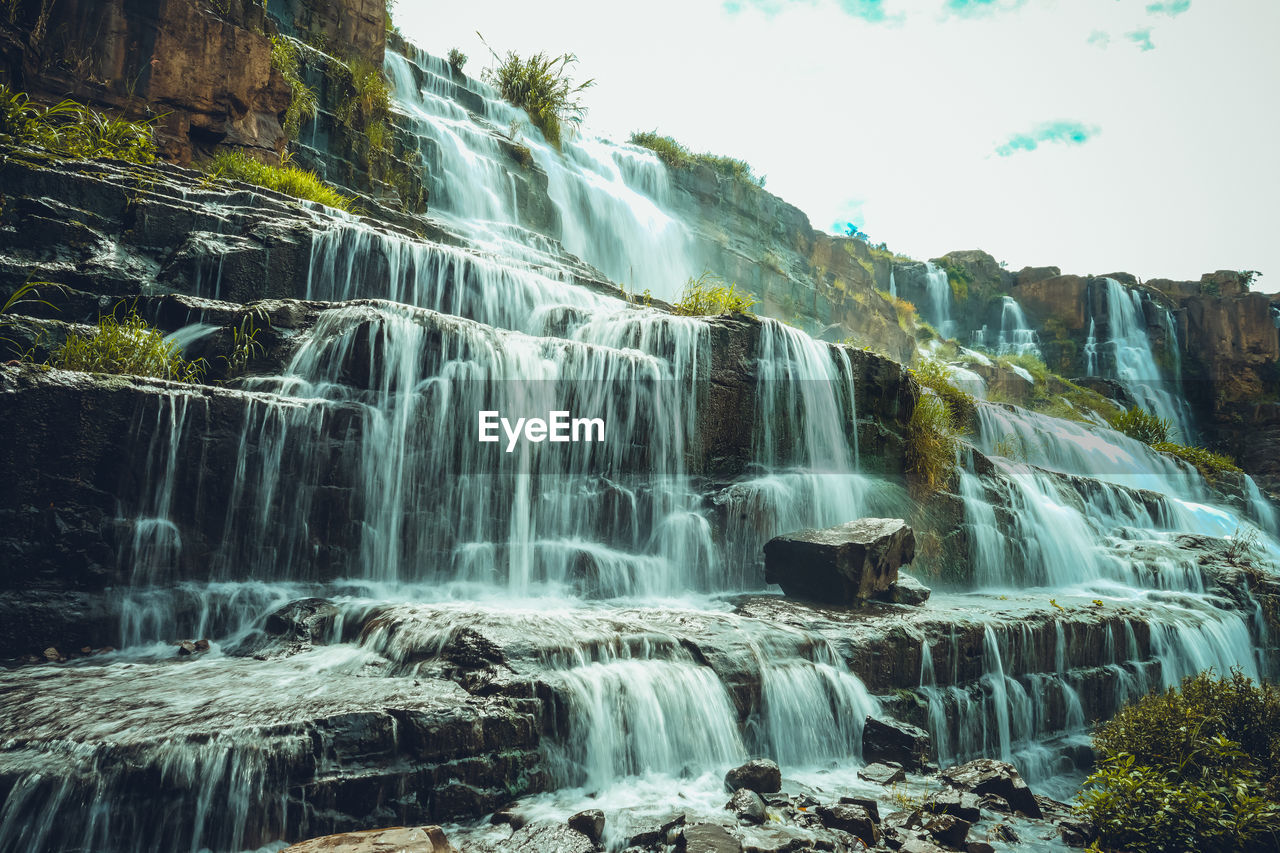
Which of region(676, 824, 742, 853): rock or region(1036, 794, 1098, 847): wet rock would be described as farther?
region(1036, 794, 1098, 847): wet rock

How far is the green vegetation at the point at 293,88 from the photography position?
35.6 feet

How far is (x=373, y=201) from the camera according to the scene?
421 inches

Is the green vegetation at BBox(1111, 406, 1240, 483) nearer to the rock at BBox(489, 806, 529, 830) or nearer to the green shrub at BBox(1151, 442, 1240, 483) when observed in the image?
the green shrub at BBox(1151, 442, 1240, 483)

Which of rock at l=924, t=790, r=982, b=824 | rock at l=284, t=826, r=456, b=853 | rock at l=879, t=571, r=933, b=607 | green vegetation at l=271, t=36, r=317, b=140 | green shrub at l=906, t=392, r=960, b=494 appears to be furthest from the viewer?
green vegetation at l=271, t=36, r=317, b=140

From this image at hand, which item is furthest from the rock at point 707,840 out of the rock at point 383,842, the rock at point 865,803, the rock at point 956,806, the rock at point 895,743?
the rock at point 895,743

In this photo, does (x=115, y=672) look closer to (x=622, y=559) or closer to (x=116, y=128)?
(x=622, y=559)

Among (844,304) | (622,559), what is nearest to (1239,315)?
(844,304)

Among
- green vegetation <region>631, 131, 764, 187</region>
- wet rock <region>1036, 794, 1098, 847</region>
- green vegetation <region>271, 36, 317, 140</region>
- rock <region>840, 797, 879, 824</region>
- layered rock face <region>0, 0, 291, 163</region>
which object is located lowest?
wet rock <region>1036, 794, 1098, 847</region>

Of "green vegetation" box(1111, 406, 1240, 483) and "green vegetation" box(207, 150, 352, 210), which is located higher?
"green vegetation" box(207, 150, 352, 210)

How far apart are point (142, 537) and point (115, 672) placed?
113 cm

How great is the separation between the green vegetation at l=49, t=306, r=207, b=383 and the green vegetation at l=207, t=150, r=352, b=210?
3.78m

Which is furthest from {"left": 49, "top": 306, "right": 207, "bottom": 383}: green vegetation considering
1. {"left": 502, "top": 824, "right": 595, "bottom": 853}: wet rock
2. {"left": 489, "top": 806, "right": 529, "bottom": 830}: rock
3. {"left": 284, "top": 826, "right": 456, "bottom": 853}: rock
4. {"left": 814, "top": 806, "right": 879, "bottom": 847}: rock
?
{"left": 814, "top": 806, "right": 879, "bottom": 847}: rock

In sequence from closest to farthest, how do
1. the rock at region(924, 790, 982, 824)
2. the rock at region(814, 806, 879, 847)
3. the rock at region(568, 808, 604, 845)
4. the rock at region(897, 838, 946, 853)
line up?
the rock at region(568, 808, 604, 845) < the rock at region(897, 838, 946, 853) < the rock at region(814, 806, 879, 847) < the rock at region(924, 790, 982, 824)

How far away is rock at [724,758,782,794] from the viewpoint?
4.22m
